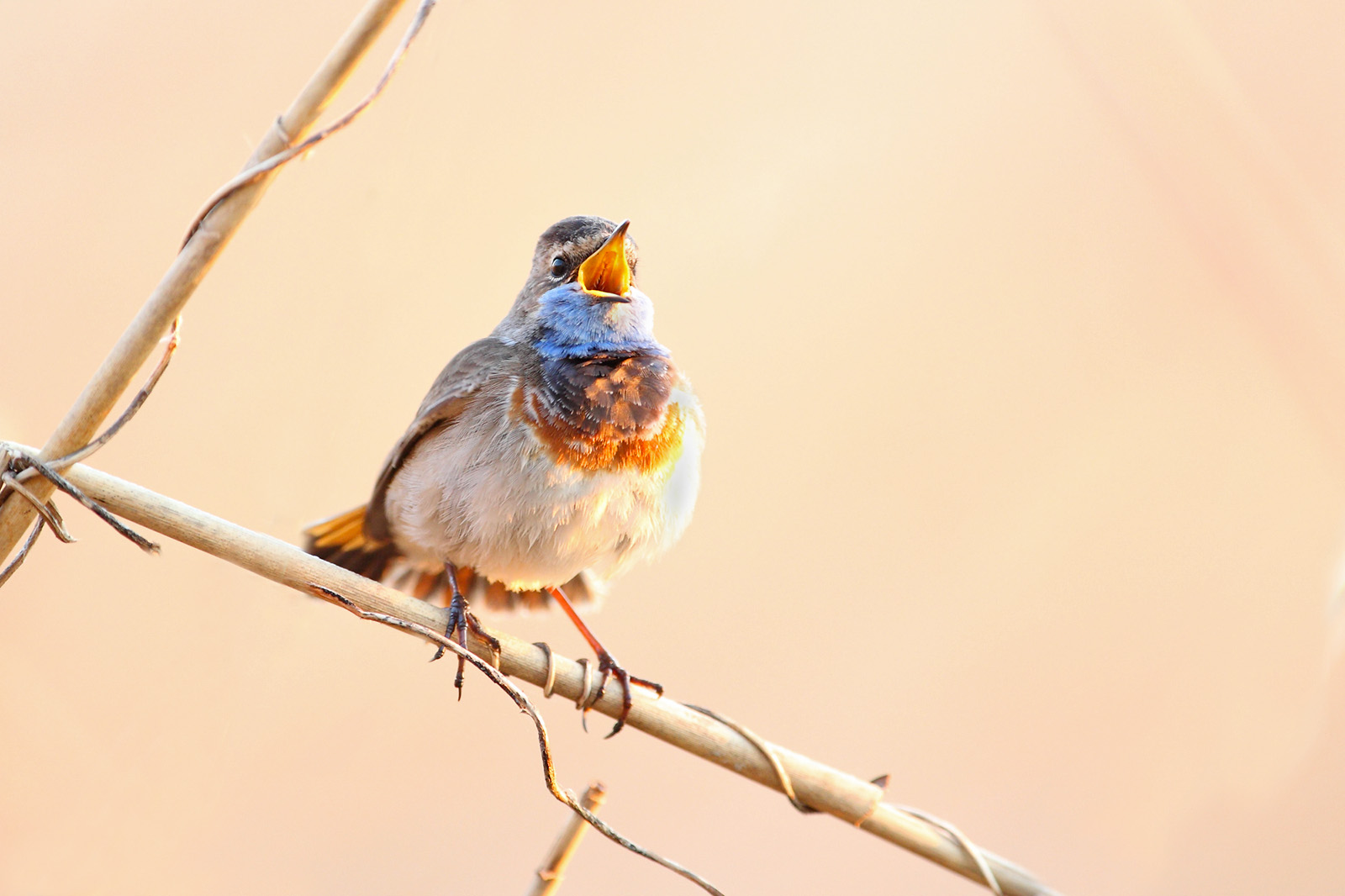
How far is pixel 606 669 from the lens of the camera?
1.99 metres

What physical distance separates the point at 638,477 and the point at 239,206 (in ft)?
3.01

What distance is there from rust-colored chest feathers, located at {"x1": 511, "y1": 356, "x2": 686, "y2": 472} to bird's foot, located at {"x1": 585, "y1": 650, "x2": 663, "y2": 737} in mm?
384

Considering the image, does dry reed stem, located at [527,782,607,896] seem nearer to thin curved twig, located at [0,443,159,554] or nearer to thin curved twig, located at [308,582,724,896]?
thin curved twig, located at [308,582,724,896]

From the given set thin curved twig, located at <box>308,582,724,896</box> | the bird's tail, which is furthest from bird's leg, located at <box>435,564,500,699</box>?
the bird's tail

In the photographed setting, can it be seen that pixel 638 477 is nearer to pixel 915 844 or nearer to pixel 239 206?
pixel 915 844

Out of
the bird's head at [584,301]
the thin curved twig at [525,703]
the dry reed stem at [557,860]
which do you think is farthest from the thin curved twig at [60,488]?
the bird's head at [584,301]

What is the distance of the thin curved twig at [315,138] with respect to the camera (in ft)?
3.57

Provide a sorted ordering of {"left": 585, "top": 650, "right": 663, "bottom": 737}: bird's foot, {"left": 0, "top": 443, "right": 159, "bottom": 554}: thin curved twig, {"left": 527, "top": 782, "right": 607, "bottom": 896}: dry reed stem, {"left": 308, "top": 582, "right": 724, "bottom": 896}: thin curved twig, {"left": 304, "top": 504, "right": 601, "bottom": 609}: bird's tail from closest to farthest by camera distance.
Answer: {"left": 0, "top": 443, "right": 159, "bottom": 554}: thin curved twig, {"left": 308, "top": 582, "right": 724, "bottom": 896}: thin curved twig, {"left": 527, "top": 782, "right": 607, "bottom": 896}: dry reed stem, {"left": 585, "top": 650, "right": 663, "bottom": 737}: bird's foot, {"left": 304, "top": 504, "right": 601, "bottom": 609}: bird's tail

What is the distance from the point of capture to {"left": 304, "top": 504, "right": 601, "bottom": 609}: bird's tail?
7.13 feet

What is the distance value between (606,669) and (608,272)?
0.82 meters

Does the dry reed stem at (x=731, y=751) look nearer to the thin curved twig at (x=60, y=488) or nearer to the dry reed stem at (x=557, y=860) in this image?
the dry reed stem at (x=557, y=860)

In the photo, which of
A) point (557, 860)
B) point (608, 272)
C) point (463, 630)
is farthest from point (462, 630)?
point (608, 272)

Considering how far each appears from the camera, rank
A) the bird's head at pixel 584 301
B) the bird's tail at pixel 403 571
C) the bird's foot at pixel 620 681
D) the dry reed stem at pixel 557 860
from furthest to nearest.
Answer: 1. the bird's tail at pixel 403 571
2. the bird's head at pixel 584 301
3. the bird's foot at pixel 620 681
4. the dry reed stem at pixel 557 860

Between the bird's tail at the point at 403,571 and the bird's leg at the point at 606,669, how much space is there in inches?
2.3
